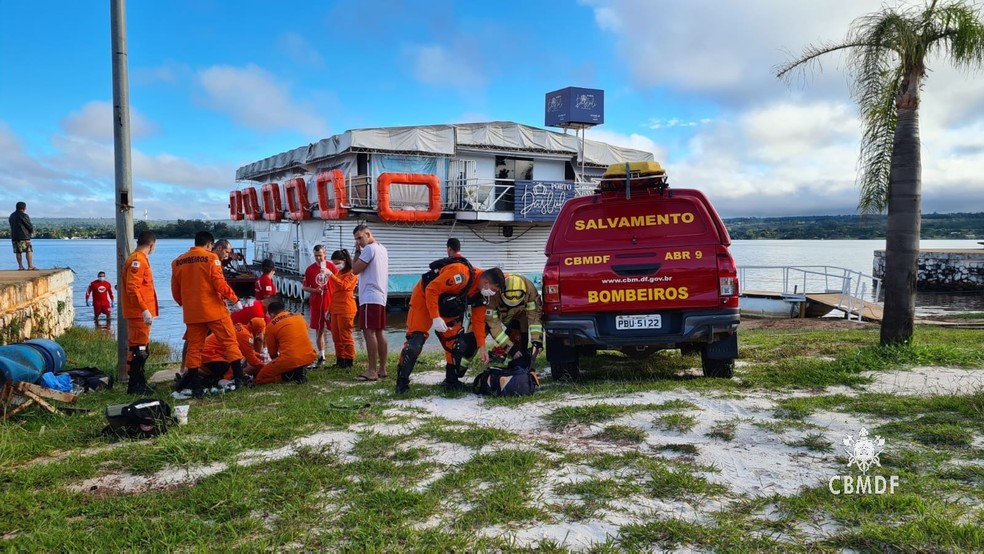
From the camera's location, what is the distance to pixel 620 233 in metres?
6.41

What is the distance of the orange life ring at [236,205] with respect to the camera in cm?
3775

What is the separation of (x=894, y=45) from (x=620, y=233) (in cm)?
402

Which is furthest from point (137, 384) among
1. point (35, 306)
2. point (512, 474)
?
point (35, 306)

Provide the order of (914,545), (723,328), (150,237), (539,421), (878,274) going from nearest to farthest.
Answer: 1. (914,545)
2. (539,421)
3. (723,328)
4. (150,237)
5. (878,274)

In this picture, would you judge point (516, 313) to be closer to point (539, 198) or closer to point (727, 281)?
point (727, 281)

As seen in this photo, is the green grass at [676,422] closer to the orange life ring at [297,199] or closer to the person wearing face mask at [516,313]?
the person wearing face mask at [516,313]

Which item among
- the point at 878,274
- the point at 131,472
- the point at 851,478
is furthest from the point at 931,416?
the point at 878,274

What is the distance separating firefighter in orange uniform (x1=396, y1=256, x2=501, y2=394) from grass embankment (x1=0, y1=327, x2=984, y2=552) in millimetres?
450

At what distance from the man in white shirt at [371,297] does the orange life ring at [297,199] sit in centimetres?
1873

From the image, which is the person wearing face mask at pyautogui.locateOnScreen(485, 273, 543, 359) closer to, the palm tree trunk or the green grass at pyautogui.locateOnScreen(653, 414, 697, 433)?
the green grass at pyautogui.locateOnScreen(653, 414, 697, 433)

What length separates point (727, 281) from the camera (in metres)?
6.04

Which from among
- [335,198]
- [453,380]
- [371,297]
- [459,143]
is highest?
[459,143]

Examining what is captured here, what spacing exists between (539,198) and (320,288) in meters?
16.4

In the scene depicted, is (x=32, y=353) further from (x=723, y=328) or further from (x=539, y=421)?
(x=723, y=328)
